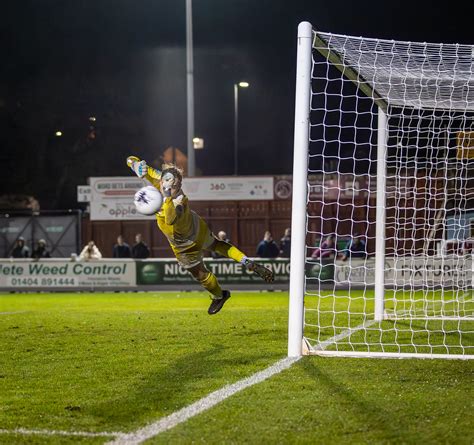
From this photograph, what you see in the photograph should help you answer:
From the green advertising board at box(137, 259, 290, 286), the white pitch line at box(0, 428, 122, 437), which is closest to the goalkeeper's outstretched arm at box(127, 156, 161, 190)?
the white pitch line at box(0, 428, 122, 437)

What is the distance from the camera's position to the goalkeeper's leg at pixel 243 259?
880 cm

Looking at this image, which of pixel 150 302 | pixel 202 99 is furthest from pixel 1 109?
pixel 150 302

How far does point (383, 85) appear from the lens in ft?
35.7

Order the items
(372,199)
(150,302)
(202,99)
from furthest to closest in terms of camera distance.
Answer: (202,99) < (372,199) < (150,302)

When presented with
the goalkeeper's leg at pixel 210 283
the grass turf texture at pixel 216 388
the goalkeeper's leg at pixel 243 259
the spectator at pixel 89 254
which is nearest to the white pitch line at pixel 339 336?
the grass turf texture at pixel 216 388

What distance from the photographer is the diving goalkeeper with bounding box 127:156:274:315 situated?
8828mm

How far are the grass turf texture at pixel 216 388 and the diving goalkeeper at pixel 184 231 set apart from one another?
0.88 m

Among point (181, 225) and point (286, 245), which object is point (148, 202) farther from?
point (286, 245)

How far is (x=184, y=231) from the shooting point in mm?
9016

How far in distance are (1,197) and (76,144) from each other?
5.54m

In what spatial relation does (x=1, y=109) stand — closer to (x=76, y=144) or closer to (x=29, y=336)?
(x=76, y=144)

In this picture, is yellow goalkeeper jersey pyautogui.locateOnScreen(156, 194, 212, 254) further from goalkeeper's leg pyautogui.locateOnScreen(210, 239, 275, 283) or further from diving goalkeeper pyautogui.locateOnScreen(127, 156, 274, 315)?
goalkeeper's leg pyautogui.locateOnScreen(210, 239, 275, 283)

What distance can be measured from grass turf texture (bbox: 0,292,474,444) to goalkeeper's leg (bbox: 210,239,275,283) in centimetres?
88

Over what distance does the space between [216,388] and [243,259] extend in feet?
8.90
